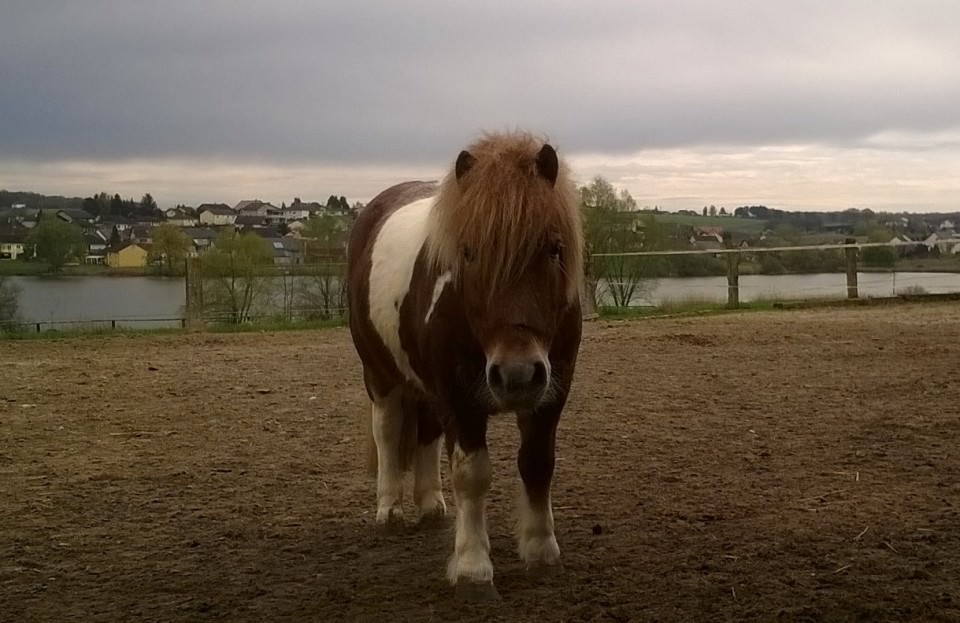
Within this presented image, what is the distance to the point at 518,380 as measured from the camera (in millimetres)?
2801

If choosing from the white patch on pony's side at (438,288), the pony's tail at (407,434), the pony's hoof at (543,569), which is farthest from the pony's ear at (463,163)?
the pony's hoof at (543,569)

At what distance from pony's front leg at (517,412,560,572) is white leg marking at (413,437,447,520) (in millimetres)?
863

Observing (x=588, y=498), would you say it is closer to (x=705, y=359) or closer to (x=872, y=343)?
(x=705, y=359)

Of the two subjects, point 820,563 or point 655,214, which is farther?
point 655,214

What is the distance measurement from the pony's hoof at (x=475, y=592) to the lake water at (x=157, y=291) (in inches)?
465

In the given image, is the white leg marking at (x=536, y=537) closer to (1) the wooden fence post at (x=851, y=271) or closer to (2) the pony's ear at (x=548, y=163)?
(2) the pony's ear at (x=548, y=163)

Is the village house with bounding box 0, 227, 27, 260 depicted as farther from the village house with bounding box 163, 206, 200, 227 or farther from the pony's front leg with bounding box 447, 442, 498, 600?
the pony's front leg with bounding box 447, 442, 498, 600

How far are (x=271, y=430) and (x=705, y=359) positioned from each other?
499cm

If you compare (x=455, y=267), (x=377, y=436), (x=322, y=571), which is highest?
(x=455, y=267)

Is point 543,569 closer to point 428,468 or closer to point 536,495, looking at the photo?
point 536,495

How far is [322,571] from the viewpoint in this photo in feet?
12.2

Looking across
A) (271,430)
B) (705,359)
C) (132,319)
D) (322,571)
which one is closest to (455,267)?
(322,571)

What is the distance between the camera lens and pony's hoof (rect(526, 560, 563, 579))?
3553mm

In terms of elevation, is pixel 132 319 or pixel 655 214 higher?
pixel 655 214
